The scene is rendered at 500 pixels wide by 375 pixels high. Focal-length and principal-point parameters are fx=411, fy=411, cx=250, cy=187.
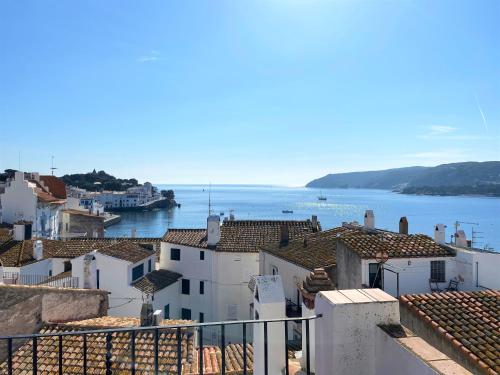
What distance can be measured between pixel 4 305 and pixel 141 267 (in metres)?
12.4

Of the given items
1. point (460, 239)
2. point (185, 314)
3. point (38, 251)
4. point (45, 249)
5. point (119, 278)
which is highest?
point (460, 239)

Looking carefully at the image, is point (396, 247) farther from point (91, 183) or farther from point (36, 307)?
point (91, 183)

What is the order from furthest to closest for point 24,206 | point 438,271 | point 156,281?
1. point 24,206
2. point 156,281
3. point 438,271

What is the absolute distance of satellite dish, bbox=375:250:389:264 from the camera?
44.5ft

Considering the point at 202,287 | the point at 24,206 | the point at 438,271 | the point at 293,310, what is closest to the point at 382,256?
the point at 438,271

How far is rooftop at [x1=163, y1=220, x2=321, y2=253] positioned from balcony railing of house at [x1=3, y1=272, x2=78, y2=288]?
7.91m

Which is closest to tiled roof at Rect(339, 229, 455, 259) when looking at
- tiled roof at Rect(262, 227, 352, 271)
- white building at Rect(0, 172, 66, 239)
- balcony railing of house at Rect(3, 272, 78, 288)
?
tiled roof at Rect(262, 227, 352, 271)

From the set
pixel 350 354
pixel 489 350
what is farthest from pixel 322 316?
pixel 489 350

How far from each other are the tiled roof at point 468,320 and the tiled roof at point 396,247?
5131 millimetres

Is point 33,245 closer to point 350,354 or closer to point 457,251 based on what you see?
point 457,251

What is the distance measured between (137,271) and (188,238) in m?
5.67

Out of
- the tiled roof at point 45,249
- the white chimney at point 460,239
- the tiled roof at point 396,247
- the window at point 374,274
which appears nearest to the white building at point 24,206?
A: the tiled roof at point 45,249

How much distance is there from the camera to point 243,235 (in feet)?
93.2

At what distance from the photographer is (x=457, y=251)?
49.9 ft
